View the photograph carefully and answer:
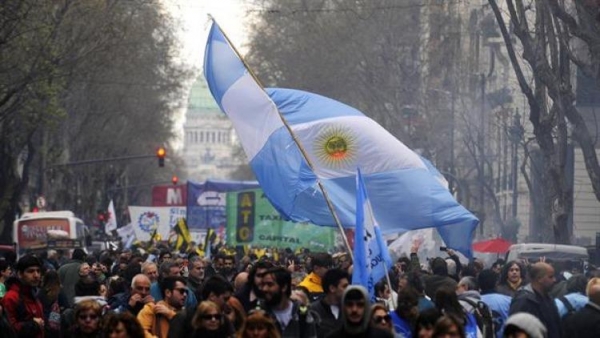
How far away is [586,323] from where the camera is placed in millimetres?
12883

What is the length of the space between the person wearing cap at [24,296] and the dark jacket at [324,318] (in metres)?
2.24

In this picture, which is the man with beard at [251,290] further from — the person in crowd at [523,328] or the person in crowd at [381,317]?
the person in crowd at [523,328]

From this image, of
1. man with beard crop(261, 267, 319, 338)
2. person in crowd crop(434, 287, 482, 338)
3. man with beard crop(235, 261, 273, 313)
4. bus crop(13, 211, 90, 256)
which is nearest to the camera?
man with beard crop(261, 267, 319, 338)

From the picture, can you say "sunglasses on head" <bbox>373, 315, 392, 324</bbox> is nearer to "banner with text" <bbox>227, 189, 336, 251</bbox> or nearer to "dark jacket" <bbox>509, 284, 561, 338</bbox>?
"dark jacket" <bbox>509, 284, 561, 338</bbox>

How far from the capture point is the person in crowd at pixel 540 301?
13.8 metres

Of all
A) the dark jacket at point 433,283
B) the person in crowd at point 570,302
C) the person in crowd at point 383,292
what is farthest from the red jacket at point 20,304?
the person in crowd at point 570,302

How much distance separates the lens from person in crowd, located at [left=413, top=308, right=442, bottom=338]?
11.3 metres

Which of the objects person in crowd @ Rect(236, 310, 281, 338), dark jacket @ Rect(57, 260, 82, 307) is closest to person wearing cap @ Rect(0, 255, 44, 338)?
person in crowd @ Rect(236, 310, 281, 338)

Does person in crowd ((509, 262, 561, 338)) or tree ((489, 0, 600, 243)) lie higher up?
tree ((489, 0, 600, 243))

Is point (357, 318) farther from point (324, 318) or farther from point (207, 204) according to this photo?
point (207, 204)

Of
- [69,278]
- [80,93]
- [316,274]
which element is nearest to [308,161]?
[316,274]

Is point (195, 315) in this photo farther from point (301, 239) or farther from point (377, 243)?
point (301, 239)

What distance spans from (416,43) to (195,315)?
5047 centimetres

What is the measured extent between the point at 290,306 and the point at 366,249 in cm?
190
